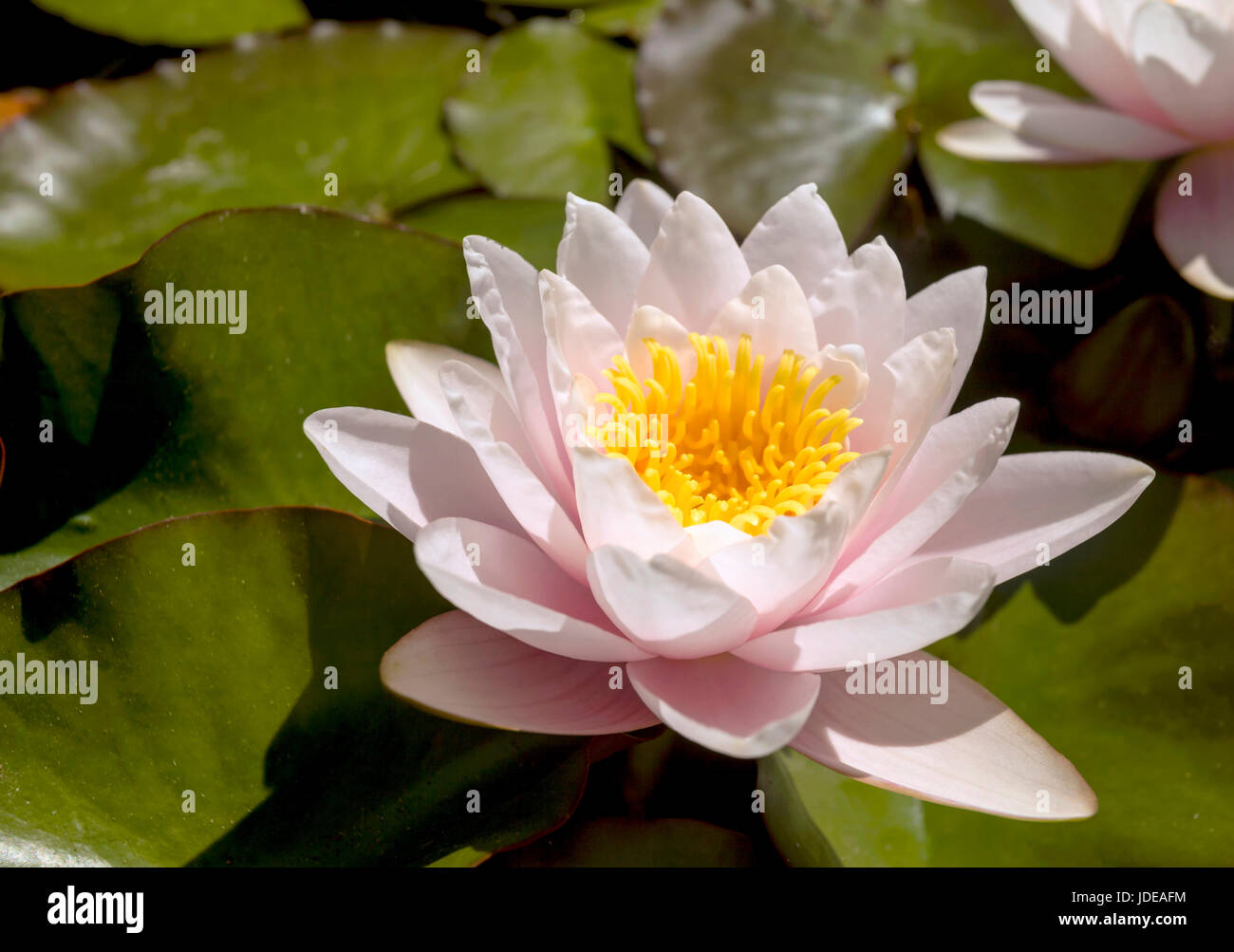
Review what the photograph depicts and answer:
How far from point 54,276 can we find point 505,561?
1296 mm

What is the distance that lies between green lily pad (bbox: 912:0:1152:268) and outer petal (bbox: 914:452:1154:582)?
1144 millimetres

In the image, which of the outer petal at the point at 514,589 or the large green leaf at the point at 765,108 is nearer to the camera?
the outer petal at the point at 514,589

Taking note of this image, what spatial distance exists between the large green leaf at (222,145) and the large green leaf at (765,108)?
53 centimetres

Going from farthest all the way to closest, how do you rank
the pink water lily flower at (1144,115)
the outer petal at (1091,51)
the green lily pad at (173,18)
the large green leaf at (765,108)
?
the green lily pad at (173,18) < the large green leaf at (765,108) < the outer petal at (1091,51) < the pink water lily flower at (1144,115)

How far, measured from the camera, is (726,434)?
4.47ft

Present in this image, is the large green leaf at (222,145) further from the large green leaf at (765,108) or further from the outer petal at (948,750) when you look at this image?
the outer petal at (948,750)

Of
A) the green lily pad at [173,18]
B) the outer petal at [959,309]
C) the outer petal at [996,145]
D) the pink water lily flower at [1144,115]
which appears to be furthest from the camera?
the green lily pad at [173,18]

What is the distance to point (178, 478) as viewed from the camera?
60.3 inches

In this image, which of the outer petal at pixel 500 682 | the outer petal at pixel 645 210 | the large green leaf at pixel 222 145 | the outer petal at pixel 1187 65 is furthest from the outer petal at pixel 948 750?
the large green leaf at pixel 222 145

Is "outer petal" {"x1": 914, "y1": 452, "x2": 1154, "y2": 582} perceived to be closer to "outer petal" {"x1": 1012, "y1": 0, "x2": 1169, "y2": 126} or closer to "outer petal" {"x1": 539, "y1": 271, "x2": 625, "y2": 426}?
"outer petal" {"x1": 539, "y1": 271, "x2": 625, "y2": 426}

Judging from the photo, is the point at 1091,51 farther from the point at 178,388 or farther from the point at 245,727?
the point at 245,727

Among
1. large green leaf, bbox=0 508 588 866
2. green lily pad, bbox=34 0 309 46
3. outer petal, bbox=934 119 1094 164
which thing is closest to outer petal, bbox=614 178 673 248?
large green leaf, bbox=0 508 588 866

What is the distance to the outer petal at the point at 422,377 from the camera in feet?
4.48

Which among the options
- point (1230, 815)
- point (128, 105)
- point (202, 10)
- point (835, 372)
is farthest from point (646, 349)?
point (202, 10)
